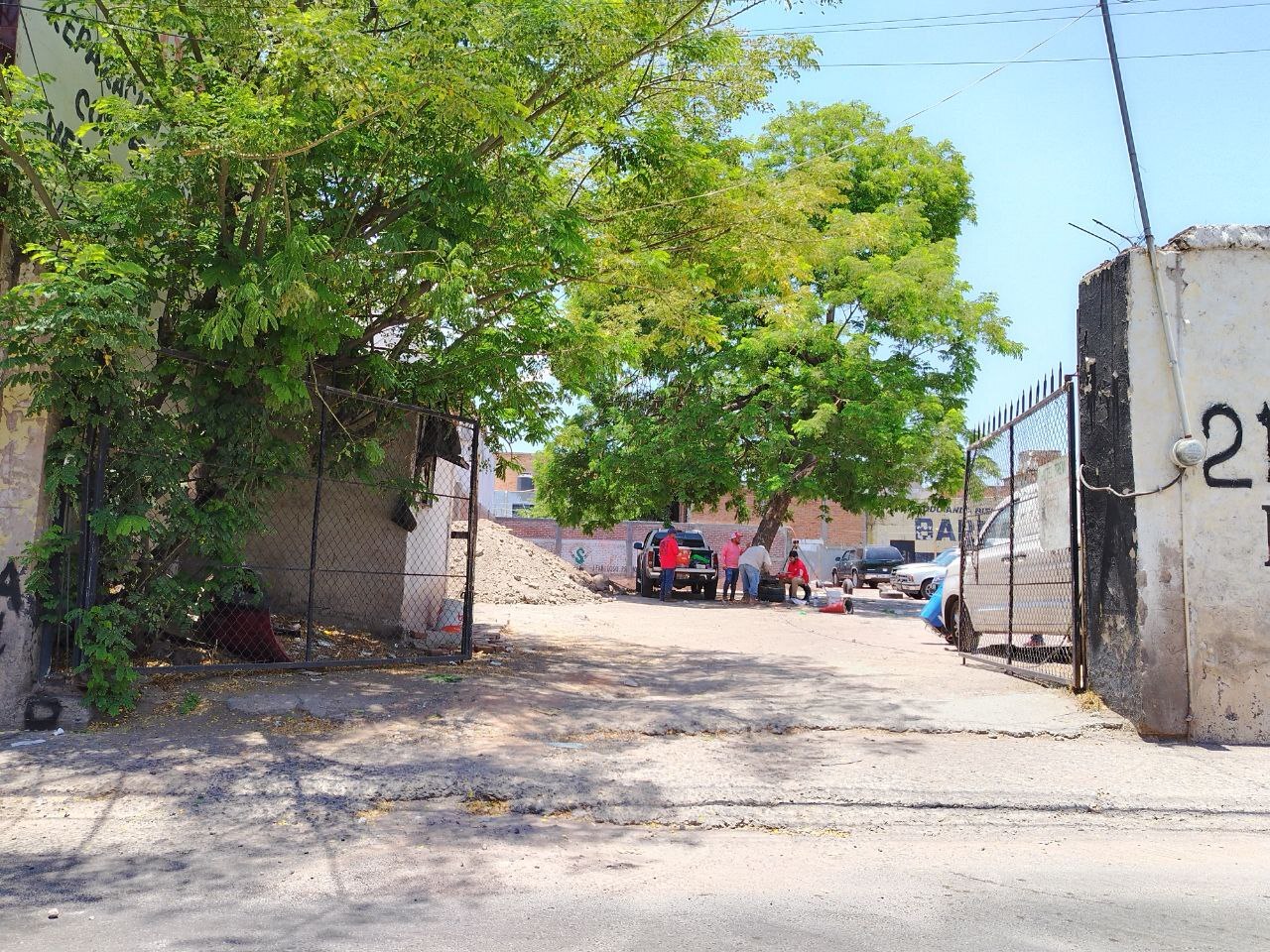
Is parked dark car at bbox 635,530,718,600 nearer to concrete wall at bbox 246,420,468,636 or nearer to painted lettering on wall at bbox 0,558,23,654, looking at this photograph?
concrete wall at bbox 246,420,468,636

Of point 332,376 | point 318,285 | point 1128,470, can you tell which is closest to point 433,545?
point 332,376

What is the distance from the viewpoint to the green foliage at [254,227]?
6.61 meters

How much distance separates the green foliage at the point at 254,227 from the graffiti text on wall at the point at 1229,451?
202 inches

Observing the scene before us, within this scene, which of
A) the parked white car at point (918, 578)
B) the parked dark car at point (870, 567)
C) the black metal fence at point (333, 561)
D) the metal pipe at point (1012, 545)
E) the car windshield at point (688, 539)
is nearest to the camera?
the black metal fence at point (333, 561)

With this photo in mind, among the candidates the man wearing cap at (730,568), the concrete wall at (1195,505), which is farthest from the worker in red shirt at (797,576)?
the concrete wall at (1195,505)

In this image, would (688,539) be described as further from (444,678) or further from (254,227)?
(254,227)

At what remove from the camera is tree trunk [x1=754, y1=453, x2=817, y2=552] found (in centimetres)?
2628

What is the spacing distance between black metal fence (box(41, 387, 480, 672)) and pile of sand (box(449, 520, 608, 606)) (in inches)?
202

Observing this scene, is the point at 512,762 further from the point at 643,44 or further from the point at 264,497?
the point at 643,44

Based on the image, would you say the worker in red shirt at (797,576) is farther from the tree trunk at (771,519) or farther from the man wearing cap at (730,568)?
the tree trunk at (771,519)

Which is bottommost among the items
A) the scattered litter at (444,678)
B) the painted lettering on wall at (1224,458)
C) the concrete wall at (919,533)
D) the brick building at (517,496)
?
the scattered litter at (444,678)

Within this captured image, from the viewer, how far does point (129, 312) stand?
21.5 feet

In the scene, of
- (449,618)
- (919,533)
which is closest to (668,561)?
(449,618)

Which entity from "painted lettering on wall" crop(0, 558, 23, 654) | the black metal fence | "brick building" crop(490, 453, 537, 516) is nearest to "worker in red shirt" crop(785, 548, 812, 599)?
the black metal fence
